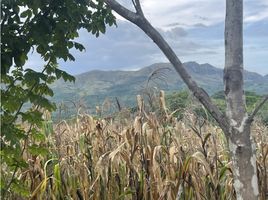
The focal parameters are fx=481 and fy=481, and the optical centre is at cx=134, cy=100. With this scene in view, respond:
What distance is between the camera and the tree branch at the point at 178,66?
8.50 ft

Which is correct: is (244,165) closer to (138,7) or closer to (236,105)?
(236,105)

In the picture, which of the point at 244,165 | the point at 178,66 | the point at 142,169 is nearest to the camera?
the point at 244,165

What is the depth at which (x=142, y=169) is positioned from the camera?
406cm

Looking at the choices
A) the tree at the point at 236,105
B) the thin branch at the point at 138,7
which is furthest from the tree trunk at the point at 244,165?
the thin branch at the point at 138,7

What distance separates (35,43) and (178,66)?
0.82 metres

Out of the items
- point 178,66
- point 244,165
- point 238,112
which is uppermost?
point 178,66

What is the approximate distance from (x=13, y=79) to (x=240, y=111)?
1.34 metres

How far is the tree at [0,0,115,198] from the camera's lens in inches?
105

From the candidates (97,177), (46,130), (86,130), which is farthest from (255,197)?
(46,130)

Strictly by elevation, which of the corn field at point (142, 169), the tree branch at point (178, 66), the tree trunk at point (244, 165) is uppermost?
the tree branch at point (178, 66)

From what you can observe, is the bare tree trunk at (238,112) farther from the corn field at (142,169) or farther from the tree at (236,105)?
the corn field at (142,169)

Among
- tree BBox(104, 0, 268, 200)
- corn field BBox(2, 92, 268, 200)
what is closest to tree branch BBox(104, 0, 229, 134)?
tree BBox(104, 0, 268, 200)

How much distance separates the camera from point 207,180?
4.04 metres

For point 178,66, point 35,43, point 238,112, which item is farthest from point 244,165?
point 35,43
